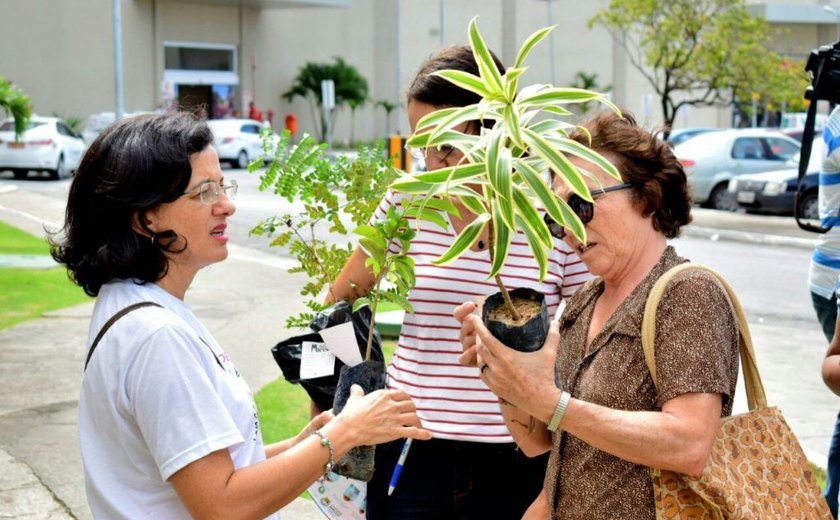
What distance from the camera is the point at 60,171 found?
98.3 feet

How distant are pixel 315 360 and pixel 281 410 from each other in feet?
14.5

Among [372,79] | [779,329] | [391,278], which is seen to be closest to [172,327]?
[391,278]

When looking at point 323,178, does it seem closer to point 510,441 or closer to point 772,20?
point 510,441

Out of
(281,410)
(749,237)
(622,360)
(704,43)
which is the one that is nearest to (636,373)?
(622,360)

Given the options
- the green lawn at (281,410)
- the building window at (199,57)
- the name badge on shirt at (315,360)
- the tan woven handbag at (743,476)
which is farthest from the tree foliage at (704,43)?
the tan woven handbag at (743,476)

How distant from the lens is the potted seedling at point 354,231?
277 centimetres

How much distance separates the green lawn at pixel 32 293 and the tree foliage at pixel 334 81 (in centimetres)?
3350

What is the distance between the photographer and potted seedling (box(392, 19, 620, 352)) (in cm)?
220

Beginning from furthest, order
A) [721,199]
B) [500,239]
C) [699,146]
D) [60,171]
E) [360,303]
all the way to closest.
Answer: [60,171] → [699,146] → [721,199] → [360,303] → [500,239]

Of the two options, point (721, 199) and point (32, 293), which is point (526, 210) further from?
point (721, 199)

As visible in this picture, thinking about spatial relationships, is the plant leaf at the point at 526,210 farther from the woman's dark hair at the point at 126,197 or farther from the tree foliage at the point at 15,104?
the tree foliage at the point at 15,104

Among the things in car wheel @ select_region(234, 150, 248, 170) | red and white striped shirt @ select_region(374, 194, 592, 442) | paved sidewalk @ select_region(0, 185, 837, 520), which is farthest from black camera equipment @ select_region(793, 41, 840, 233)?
car wheel @ select_region(234, 150, 248, 170)

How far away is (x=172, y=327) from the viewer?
235 cm

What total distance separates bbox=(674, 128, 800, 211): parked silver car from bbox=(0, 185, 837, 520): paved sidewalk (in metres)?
12.1
